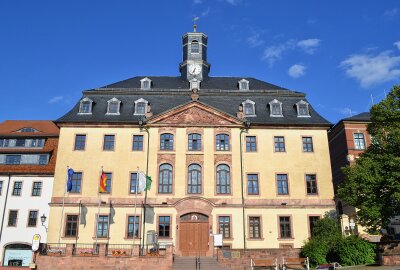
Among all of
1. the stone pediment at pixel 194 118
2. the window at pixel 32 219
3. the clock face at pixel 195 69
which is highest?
the clock face at pixel 195 69

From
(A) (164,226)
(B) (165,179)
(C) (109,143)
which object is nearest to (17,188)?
(C) (109,143)

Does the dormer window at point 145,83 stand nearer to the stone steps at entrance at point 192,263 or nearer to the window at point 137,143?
the window at point 137,143

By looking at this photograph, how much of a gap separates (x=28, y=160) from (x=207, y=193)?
57.5 feet

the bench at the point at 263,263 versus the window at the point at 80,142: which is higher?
the window at the point at 80,142

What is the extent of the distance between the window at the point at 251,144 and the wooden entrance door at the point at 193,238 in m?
7.71

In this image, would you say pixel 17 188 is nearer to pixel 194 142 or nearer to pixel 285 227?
pixel 194 142

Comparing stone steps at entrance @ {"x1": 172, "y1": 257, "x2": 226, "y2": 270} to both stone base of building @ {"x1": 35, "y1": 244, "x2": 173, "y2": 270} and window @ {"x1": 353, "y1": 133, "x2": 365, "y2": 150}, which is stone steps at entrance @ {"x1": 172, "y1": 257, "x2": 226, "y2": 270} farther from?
window @ {"x1": 353, "y1": 133, "x2": 365, "y2": 150}

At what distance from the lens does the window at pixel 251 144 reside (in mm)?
33906

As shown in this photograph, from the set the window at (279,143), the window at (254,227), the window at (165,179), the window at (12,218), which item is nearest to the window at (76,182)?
the window at (12,218)

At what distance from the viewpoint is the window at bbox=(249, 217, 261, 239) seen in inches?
1236

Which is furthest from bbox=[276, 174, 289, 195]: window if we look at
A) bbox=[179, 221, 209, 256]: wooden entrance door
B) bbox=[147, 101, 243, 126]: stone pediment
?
bbox=[179, 221, 209, 256]: wooden entrance door

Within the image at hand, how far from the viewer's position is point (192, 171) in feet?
107

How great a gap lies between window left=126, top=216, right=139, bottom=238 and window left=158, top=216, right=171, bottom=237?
181 centimetres

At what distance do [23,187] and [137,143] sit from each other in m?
11.1
